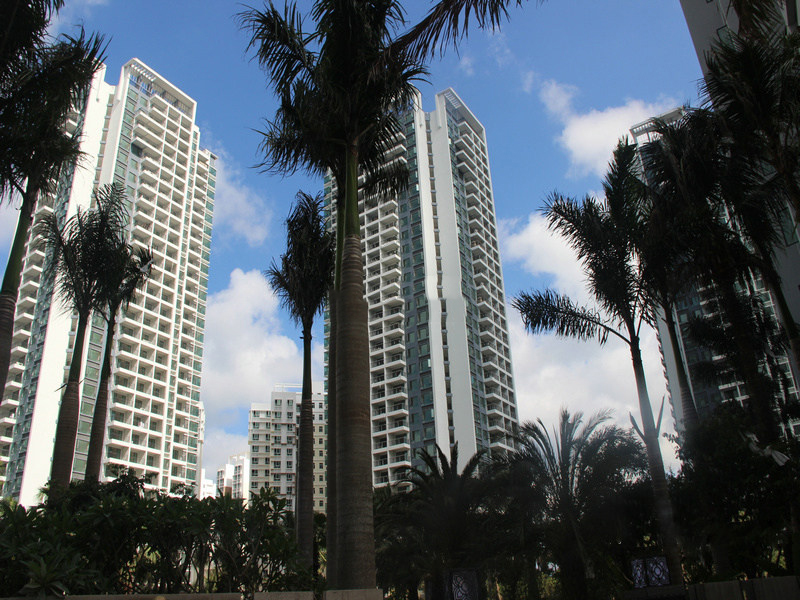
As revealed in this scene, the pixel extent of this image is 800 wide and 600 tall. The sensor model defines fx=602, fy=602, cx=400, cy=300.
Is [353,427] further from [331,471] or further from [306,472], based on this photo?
[306,472]

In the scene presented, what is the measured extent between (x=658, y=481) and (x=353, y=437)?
10343 millimetres

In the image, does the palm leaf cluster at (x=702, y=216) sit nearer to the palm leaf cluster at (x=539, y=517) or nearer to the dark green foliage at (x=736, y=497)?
the dark green foliage at (x=736, y=497)

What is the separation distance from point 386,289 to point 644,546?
2625 inches

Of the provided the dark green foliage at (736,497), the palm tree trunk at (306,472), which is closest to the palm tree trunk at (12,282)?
the palm tree trunk at (306,472)

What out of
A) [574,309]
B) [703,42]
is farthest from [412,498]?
[703,42]

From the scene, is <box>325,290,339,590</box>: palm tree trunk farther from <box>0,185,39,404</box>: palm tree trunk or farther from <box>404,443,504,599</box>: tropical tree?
<box>404,443,504,599</box>: tropical tree

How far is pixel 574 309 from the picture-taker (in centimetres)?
1847

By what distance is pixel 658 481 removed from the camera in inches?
627

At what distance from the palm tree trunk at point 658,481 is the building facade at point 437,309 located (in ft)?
188

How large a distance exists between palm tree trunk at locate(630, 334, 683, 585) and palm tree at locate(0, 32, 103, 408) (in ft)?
49.0

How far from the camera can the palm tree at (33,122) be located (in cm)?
1190

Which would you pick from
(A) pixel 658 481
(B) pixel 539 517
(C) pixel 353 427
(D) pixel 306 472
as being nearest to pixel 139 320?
(D) pixel 306 472

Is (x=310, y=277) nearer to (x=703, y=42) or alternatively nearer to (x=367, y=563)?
(x=367, y=563)

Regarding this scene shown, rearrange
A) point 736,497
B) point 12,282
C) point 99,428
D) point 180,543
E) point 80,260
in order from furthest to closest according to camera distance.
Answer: point 99,428 → point 80,260 → point 736,497 → point 12,282 → point 180,543
